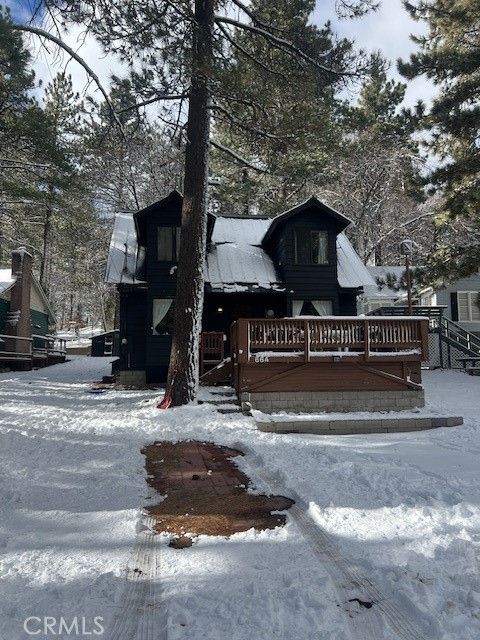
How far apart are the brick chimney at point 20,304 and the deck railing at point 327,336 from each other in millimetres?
13216

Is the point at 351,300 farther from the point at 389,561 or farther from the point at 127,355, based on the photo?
the point at 389,561

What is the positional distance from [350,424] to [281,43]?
8.37 m

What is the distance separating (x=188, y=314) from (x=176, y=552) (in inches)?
266

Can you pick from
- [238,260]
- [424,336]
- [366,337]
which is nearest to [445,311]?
[238,260]

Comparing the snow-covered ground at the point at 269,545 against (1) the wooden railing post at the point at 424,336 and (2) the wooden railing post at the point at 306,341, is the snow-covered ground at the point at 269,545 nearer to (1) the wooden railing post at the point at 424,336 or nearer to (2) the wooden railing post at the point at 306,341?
(2) the wooden railing post at the point at 306,341

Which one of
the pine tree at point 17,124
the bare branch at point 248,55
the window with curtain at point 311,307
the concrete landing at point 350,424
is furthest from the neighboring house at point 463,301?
the pine tree at point 17,124

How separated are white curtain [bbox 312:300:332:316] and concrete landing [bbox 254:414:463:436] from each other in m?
6.10

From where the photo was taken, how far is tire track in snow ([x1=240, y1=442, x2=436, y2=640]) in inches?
86.5

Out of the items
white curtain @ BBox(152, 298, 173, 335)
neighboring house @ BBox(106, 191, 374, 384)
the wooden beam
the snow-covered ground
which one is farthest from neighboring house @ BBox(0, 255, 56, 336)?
the snow-covered ground

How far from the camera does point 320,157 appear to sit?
13.4 meters

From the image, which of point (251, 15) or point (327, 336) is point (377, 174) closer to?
point (251, 15)

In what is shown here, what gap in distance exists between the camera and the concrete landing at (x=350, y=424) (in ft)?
25.3

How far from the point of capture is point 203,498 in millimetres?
4344

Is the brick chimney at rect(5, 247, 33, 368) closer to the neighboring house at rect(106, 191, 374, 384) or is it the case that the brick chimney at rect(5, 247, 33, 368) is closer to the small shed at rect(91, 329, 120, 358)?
the neighboring house at rect(106, 191, 374, 384)
